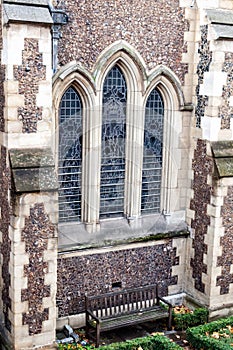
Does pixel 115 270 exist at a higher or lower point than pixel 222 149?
lower

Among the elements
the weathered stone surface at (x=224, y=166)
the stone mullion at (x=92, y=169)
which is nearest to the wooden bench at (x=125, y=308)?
the stone mullion at (x=92, y=169)

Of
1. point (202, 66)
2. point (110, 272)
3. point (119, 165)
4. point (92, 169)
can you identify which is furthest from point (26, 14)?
point (110, 272)

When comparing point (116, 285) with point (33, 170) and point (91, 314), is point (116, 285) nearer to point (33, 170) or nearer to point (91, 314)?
point (91, 314)

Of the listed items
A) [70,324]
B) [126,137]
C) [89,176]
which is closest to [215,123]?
[126,137]

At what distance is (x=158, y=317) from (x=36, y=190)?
3.52m

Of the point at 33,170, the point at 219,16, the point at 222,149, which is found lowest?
the point at 33,170

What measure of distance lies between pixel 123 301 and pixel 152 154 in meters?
2.80

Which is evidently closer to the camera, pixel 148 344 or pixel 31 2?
pixel 31 2

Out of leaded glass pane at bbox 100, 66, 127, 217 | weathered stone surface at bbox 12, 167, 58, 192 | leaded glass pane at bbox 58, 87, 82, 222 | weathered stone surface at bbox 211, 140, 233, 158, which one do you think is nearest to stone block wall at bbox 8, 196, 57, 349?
weathered stone surface at bbox 12, 167, 58, 192

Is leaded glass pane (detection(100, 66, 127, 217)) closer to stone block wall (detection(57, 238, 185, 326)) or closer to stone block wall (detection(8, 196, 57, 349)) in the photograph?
stone block wall (detection(57, 238, 185, 326))

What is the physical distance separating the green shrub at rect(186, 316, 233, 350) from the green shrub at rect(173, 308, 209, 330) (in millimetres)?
348

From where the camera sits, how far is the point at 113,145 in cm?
945

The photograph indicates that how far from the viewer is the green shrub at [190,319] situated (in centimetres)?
950

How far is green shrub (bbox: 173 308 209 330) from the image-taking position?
950 centimetres
